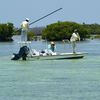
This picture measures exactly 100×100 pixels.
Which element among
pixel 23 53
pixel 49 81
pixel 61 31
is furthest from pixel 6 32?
pixel 49 81

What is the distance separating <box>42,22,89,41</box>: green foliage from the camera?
166975mm

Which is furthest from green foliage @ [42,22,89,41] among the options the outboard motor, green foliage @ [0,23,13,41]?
the outboard motor

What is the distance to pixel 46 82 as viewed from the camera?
27828mm

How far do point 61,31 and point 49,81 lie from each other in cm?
14541

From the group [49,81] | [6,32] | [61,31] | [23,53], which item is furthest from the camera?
[6,32]

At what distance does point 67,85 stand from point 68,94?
109 inches

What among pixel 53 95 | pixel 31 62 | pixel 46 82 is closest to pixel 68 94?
pixel 53 95

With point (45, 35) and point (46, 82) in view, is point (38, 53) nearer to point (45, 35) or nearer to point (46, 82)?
point (46, 82)

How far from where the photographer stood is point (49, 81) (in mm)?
28250

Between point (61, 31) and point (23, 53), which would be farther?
point (61, 31)

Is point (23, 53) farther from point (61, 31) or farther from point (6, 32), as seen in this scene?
point (6, 32)

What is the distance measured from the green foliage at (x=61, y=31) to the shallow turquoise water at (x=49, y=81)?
12522 centimetres

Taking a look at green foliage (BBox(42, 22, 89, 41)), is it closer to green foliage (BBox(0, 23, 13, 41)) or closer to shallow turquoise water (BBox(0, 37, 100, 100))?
green foliage (BBox(0, 23, 13, 41))

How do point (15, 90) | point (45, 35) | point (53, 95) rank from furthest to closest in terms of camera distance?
point (45, 35) < point (15, 90) < point (53, 95)
